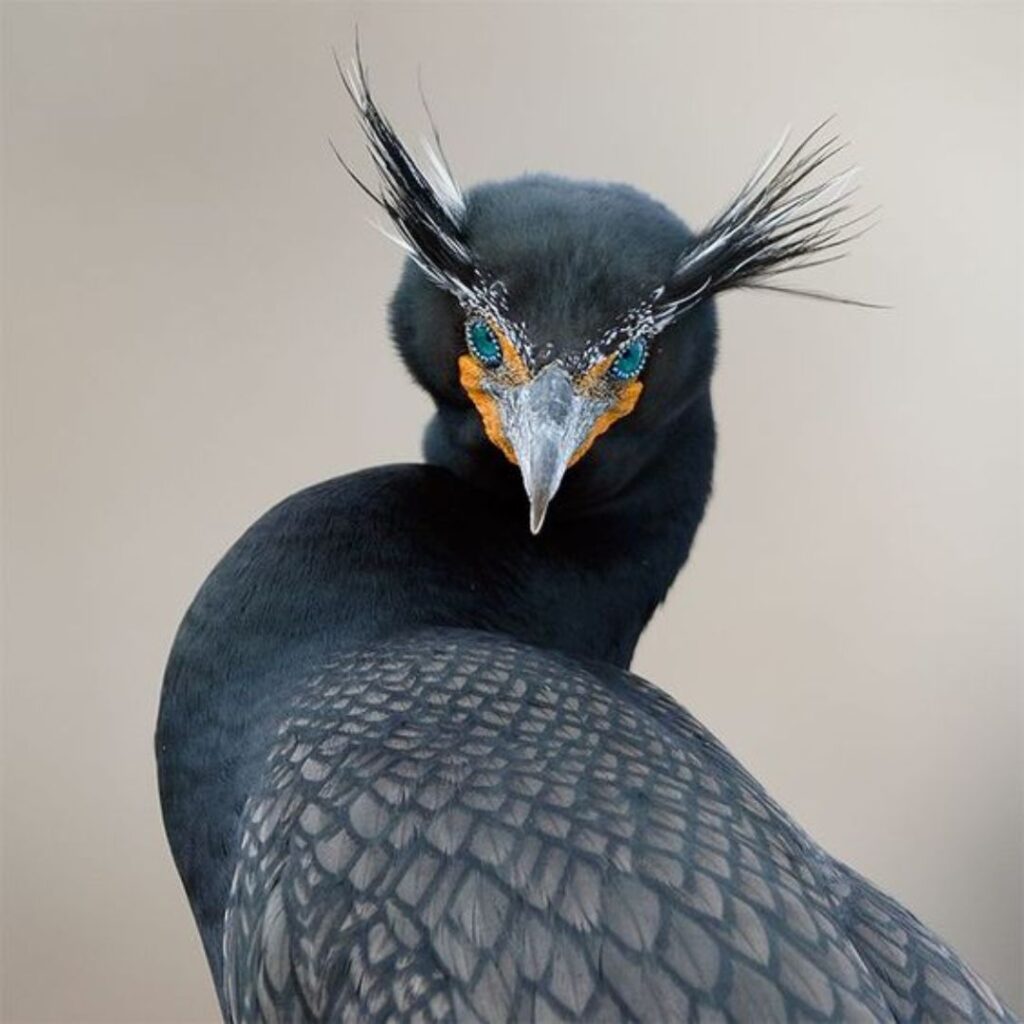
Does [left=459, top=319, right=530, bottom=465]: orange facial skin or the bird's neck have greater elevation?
[left=459, top=319, right=530, bottom=465]: orange facial skin

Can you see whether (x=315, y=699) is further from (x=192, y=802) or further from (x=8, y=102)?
(x=8, y=102)

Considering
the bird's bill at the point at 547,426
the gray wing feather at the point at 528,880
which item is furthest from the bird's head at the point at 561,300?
the gray wing feather at the point at 528,880

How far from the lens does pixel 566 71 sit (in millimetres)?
2146

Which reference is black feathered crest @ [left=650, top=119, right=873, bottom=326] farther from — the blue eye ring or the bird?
the blue eye ring

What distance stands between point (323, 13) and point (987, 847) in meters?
1.68

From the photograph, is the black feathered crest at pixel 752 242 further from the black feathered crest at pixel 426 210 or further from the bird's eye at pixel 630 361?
the black feathered crest at pixel 426 210

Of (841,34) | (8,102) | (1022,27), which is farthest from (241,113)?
(1022,27)

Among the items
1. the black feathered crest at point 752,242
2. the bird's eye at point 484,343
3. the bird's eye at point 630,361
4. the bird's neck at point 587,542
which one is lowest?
the bird's neck at point 587,542

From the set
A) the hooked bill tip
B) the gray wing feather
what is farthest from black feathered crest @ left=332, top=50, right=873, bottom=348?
the gray wing feather

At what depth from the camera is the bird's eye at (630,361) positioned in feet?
3.63

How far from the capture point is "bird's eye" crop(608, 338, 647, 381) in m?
1.11

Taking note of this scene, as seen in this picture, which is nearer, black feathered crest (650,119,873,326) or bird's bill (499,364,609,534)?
bird's bill (499,364,609,534)

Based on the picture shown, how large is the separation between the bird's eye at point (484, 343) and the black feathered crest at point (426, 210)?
3 cm

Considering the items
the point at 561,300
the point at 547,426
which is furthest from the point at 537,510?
the point at 561,300
